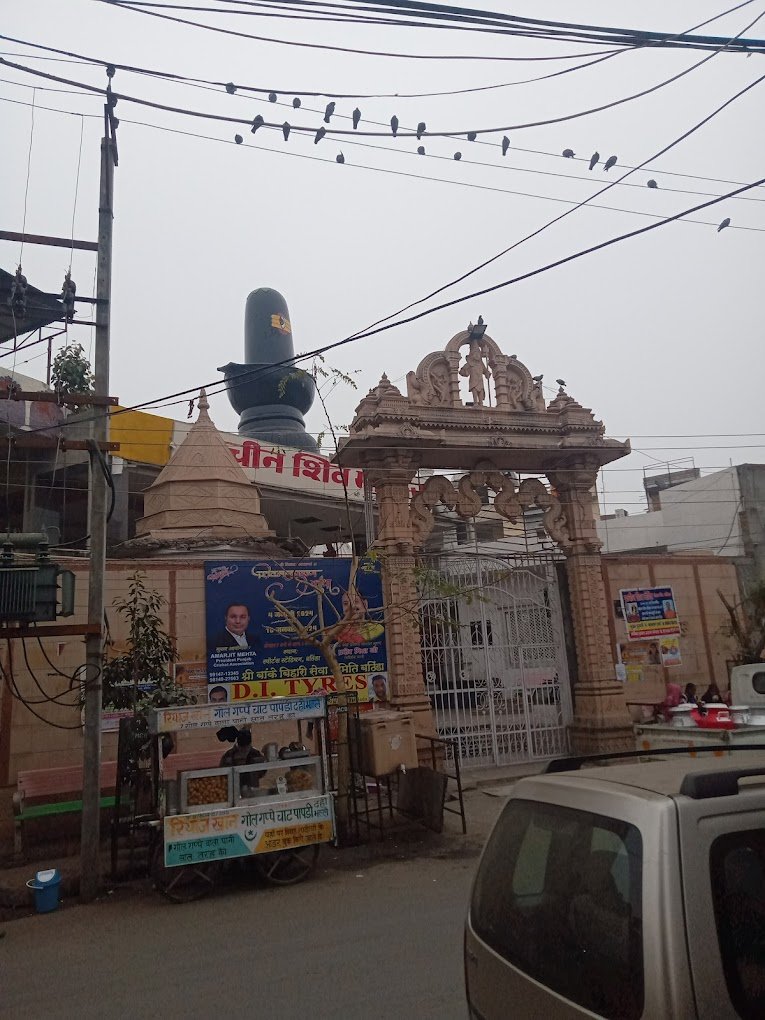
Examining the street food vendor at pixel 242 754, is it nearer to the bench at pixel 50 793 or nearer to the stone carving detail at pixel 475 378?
the bench at pixel 50 793

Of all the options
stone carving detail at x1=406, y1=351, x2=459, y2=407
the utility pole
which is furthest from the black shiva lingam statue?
the utility pole

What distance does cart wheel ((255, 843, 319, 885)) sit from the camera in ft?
24.0

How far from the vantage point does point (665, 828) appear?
1.96 metres

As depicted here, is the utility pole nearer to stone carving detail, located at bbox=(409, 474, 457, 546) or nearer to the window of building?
stone carving detail, located at bbox=(409, 474, 457, 546)

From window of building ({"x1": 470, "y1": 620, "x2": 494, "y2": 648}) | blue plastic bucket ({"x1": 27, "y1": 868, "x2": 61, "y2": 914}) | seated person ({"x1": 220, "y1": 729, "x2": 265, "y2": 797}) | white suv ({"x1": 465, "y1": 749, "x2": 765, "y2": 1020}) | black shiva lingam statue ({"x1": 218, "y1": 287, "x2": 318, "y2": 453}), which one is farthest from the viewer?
black shiva lingam statue ({"x1": 218, "y1": 287, "x2": 318, "y2": 453})

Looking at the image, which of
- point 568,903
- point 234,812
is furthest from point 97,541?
point 568,903

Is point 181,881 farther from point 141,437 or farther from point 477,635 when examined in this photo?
point 141,437

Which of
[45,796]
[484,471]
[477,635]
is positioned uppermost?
[484,471]

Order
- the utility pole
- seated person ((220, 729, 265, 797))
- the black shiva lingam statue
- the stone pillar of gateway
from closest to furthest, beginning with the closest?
the utility pole < seated person ((220, 729, 265, 797)) < the stone pillar of gateway < the black shiva lingam statue

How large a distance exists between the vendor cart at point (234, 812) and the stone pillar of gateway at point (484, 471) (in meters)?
3.69

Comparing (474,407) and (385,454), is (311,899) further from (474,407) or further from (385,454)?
(474,407)

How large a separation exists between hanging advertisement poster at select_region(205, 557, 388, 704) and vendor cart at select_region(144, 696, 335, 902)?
279cm

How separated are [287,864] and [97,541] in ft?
13.1

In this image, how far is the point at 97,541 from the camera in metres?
7.82
